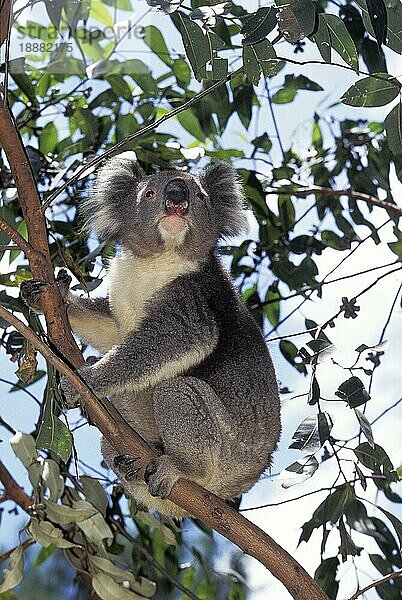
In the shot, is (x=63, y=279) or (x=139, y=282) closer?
(x=63, y=279)

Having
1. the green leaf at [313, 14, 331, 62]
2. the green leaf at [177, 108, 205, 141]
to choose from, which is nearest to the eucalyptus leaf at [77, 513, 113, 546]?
the green leaf at [313, 14, 331, 62]

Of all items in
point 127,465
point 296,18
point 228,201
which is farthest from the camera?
point 228,201

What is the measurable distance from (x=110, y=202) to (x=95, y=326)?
1.56ft

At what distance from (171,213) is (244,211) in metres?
0.37

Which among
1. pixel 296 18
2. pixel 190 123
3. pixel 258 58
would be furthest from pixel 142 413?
pixel 296 18

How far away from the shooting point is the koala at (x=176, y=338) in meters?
2.59

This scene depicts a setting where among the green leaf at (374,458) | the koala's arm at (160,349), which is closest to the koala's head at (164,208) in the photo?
the koala's arm at (160,349)

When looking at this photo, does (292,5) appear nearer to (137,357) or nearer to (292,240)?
(137,357)

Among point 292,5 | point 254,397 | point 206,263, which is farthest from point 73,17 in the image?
point 254,397

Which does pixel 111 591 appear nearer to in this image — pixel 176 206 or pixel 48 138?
pixel 176 206

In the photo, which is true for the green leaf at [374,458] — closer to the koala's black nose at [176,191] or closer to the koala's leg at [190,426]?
the koala's leg at [190,426]

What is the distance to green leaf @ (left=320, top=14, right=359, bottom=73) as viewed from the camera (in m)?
1.99

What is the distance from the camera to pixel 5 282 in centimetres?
277

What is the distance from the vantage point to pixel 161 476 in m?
2.43
